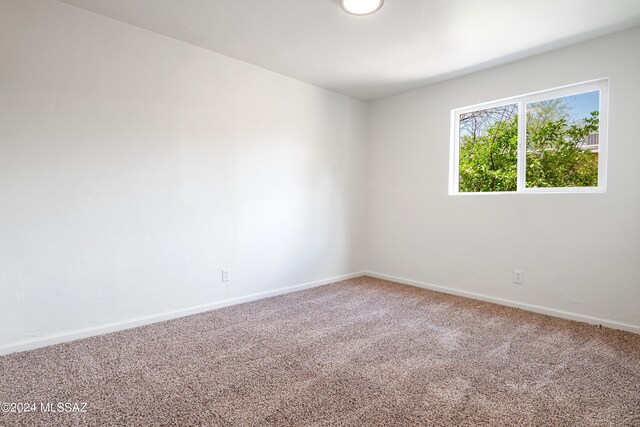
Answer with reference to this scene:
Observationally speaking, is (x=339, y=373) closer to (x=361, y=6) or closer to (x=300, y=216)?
(x=300, y=216)

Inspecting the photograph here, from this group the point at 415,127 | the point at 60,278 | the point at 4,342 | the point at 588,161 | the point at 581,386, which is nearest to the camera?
the point at 581,386

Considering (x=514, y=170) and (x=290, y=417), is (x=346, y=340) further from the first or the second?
(x=514, y=170)

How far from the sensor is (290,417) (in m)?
1.50

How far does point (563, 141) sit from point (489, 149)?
0.65m

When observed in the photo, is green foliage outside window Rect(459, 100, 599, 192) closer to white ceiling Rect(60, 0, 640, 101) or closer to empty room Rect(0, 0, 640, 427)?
empty room Rect(0, 0, 640, 427)

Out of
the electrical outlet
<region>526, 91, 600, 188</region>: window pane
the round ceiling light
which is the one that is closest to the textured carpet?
the electrical outlet

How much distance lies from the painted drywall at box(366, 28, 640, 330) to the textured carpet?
38 centimetres

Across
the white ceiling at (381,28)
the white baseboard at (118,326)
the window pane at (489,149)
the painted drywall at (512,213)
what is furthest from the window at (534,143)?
the white baseboard at (118,326)

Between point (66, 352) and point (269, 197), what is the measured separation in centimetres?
202

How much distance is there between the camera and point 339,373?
1.90 meters

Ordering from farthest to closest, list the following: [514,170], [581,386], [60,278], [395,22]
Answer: [514,170]
[395,22]
[60,278]
[581,386]

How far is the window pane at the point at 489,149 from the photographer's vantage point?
3309 millimetres

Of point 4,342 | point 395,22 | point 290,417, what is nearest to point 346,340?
point 290,417

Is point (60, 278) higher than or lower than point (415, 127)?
lower
